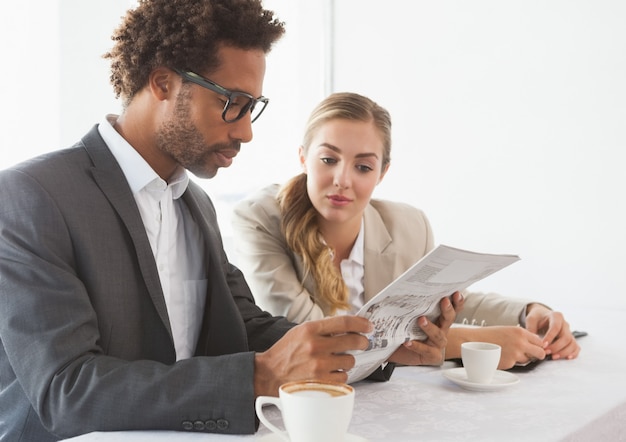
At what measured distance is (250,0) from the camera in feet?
5.28

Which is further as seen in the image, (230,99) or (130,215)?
(230,99)

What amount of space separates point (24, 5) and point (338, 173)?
7.33 feet

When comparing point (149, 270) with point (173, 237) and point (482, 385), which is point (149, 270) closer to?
point (173, 237)

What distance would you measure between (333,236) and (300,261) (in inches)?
6.9

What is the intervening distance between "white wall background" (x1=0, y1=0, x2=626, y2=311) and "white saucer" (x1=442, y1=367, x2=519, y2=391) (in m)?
2.20

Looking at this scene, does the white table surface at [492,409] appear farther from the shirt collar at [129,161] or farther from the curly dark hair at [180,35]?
the curly dark hair at [180,35]

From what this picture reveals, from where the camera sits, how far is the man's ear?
1522mm

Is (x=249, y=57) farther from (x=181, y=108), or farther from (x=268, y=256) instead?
(x=268, y=256)

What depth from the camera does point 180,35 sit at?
4.89 ft

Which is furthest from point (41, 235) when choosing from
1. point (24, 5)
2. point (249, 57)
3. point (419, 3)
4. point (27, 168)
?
point (419, 3)

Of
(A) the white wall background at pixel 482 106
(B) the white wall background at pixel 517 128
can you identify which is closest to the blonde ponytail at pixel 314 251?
(A) the white wall background at pixel 482 106

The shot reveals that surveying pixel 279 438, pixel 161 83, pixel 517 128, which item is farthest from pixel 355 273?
pixel 517 128

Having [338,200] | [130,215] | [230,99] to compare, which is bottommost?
[338,200]

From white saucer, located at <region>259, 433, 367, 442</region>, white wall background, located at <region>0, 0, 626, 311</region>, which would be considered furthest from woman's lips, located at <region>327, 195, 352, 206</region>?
white wall background, located at <region>0, 0, 626, 311</region>
